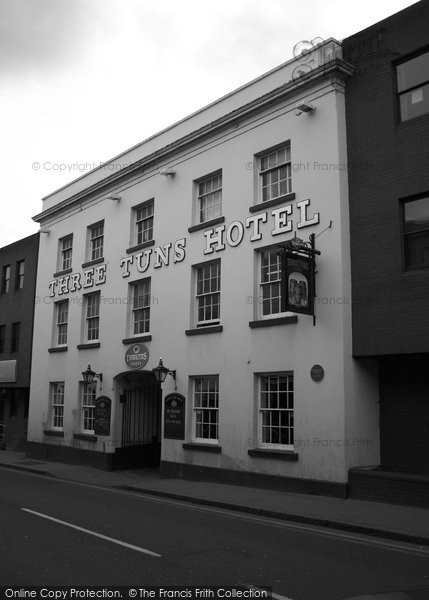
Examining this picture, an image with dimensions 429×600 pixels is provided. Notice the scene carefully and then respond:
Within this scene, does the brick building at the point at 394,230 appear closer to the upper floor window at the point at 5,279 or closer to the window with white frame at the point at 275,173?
the window with white frame at the point at 275,173

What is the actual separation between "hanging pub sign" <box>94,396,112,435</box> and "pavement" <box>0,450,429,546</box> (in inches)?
78.2

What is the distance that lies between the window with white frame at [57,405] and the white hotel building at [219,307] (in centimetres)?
7

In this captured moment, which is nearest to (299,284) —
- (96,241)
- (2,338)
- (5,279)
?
(96,241)

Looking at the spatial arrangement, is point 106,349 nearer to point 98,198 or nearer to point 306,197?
point 98,198

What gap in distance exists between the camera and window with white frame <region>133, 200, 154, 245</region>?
2017 centimetres

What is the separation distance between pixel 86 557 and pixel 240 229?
1031 centimetres

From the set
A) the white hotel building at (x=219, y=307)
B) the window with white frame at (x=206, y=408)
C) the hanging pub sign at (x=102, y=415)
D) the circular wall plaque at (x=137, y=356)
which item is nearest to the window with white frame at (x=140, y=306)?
the white hotel building at (x=219, y=307)

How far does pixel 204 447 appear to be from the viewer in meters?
16.5

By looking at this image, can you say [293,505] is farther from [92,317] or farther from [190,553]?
[92,317]

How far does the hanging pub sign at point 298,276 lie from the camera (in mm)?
13422

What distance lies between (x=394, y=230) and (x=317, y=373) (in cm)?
370

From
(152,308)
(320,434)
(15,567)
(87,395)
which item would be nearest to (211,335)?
(152,308)

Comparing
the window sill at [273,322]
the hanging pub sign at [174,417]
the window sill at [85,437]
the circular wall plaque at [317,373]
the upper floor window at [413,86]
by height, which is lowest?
the window sill at [85,437]

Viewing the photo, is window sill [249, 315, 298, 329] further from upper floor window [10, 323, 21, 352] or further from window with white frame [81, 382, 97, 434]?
upper floor window [10, 323, 21, 352]
